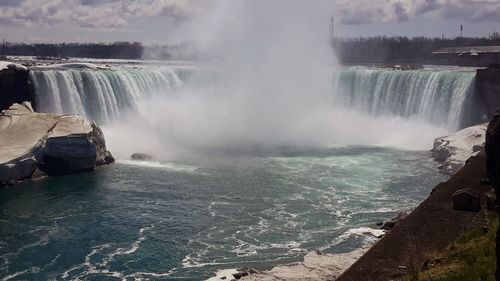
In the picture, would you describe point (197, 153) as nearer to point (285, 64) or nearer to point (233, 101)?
point (233, 101)

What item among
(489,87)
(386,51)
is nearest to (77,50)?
(386,51)

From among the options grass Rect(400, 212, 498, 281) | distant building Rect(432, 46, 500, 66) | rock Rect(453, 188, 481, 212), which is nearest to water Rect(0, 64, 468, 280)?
rock Rect(453, 188, 481, 212)

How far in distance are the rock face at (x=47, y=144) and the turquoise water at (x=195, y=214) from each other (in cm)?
77

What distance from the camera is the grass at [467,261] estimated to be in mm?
8359

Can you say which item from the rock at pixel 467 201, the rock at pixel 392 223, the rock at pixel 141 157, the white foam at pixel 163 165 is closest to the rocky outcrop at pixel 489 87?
the rock at pixel 392 223

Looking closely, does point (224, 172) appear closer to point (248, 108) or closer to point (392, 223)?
point (392, 223)

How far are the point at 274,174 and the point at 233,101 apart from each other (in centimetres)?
1380

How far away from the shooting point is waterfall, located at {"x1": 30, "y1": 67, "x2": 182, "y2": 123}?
28.8 m

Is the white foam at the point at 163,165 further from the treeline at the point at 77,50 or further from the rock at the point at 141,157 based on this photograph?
the treeline at the point at 77,50

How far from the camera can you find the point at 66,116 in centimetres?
2597

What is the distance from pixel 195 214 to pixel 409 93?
20.8 m

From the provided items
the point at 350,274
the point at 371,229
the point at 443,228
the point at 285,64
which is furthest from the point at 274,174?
the point at 285,64

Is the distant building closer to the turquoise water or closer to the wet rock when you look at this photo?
the turquoise water

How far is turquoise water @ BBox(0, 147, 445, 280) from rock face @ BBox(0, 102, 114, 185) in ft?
2.53
